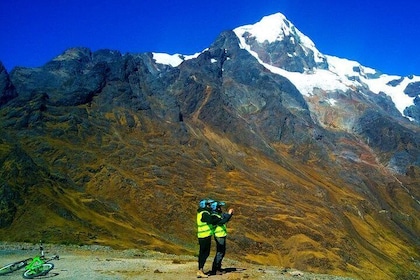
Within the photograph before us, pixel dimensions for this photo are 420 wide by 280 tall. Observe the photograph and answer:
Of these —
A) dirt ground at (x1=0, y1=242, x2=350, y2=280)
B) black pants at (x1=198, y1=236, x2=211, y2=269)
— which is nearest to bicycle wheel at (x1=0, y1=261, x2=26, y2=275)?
dirt ground at (x1=0, y1=242, x2=350, y2=280)

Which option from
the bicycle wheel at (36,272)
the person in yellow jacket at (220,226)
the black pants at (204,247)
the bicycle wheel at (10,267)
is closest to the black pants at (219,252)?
the person in yellow jacket at (220,226)

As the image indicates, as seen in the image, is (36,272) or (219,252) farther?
(219,252)

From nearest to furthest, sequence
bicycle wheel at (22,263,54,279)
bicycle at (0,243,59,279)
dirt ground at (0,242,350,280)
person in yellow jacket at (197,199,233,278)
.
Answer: person in yellow jacket at (197,199,233,278), bicycle wheel at (22,263,54,279), bicycle at (0,243,59,279), dirt ground at (0,242,350,280)

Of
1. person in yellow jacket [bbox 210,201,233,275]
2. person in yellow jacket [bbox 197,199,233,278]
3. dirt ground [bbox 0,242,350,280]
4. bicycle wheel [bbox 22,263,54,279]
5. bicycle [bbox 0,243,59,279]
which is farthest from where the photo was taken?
dirt ground [bbox 0,242,350,280]

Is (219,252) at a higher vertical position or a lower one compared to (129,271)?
higher

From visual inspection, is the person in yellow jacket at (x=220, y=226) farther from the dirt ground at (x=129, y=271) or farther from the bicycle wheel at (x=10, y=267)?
the bicycle wheel at (x=10, y=267)

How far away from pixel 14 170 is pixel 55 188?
13321 millimetres

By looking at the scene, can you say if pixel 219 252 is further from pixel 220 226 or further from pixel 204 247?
pixel 220 226

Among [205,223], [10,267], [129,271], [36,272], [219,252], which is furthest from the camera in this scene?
[129,271]

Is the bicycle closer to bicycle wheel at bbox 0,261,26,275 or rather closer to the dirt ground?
bicycle wheel at bbox 0,261,26,275

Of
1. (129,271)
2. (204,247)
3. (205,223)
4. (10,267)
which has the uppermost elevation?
(205,223)

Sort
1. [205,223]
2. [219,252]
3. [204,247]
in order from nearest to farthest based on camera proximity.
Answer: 1. [205,223]
2. [204,247]
3. [219,252]

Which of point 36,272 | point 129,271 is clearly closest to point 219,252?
point 129,271

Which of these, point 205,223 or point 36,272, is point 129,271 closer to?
point 36,272
